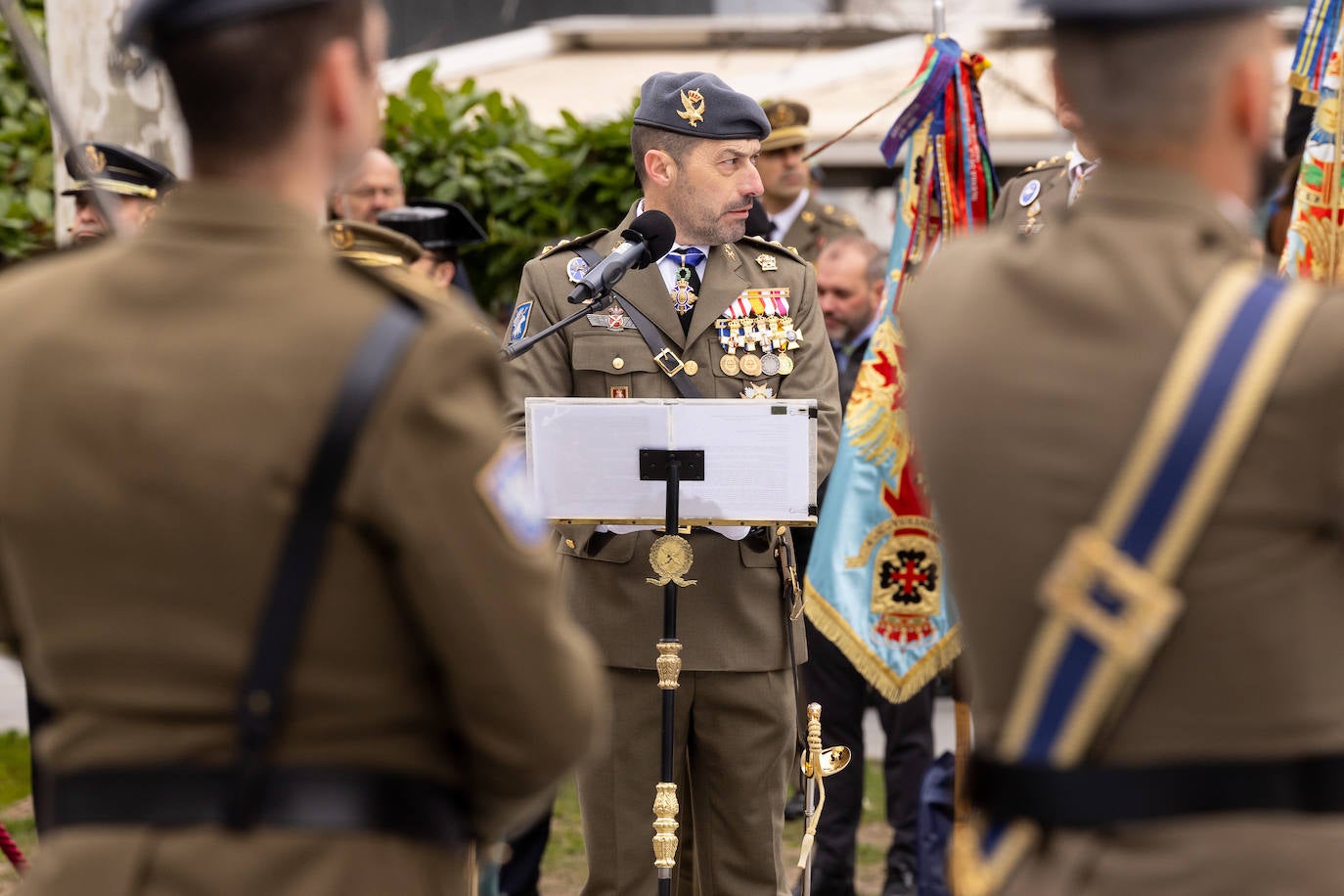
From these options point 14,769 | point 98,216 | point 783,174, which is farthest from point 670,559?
point 14,769

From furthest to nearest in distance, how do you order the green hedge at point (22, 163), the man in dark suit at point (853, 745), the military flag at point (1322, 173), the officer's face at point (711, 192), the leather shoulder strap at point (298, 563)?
the green hedge at point (22, 163), the man in dark suit at point (853, 745), the officer's face at point (711, 192), the military flag at point (1322, 173), the leather shoulder strap at point (298, 563)

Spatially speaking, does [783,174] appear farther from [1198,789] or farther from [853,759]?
[1198,789]

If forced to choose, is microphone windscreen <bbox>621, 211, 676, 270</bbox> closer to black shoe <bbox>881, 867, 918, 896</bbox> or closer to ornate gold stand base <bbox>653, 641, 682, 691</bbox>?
ornate gold stand base <bbox>653, 641, 682, 691</bbox>

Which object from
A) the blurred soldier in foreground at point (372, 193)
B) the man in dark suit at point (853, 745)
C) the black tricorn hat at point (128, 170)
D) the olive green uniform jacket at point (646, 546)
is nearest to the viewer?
the olive green uniform jacket at point (646, 546)

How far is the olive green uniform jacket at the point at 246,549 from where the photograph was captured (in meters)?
1.91

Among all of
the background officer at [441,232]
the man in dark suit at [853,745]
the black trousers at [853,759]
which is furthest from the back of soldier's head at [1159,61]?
the background officer at [441,232]

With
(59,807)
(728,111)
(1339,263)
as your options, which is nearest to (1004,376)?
(59,807)

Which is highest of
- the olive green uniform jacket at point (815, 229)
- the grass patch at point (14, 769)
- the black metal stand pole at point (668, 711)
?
the olive green uniform jacket at point (815, 229)

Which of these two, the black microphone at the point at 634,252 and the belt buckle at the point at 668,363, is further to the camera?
the belt buckle at the point at 668,363

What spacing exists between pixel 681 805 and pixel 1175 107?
3267mm

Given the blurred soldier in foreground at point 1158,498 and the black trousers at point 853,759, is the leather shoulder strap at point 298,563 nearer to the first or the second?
the blurred soldier in foreground at point 1158,498

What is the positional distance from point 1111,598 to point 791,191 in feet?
20.8

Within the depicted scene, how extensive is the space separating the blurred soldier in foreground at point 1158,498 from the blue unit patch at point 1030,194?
109 inches

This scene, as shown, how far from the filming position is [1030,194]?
4832 millimetres
